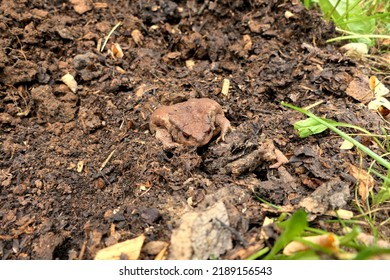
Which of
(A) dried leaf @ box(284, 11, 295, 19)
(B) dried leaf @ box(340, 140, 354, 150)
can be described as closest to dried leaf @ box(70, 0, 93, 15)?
(A) dried leaf @ box(284, 11, 295, 19)

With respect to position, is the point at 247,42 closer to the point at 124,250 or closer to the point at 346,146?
the point at 346,146

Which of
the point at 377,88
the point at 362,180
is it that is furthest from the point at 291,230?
the point at 377,88

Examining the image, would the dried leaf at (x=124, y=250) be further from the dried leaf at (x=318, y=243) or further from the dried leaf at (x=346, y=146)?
the dried leaf at (x=346, y=146)

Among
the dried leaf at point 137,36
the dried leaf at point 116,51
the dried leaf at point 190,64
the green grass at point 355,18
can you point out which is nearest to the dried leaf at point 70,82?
the dried leaf at point 116,51

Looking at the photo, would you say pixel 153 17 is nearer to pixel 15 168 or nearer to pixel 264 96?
pixel 264 96

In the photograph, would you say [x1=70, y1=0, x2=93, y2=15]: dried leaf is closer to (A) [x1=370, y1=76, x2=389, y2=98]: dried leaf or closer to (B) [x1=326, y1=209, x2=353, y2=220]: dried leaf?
(A) [x1=370, y1=76, x2=389, y2=98]: dried leaf

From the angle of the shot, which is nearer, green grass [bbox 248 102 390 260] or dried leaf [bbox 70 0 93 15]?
green grass [bbox 248 102 390 260]
